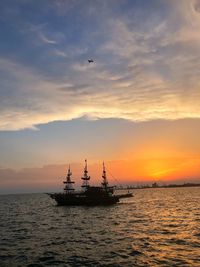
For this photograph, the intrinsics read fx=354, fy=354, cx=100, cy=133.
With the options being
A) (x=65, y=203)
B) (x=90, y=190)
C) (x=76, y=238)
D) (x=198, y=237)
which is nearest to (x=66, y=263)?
(x=76, y=238)

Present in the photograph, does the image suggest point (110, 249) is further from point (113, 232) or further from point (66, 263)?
point (113, 232)

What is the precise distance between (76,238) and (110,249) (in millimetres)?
9986

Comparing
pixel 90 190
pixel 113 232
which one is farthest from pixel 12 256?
pixel 90 190

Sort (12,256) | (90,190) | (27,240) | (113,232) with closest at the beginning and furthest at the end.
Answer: (12,256), (27,240), (113,232), (90,190)

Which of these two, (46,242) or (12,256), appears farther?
(46,242)

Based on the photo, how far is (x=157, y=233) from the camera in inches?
1758

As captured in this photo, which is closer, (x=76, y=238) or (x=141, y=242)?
(x=141, y=242)

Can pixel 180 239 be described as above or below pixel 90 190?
below

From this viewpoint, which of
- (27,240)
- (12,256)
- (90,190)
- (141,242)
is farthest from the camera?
(90,190)

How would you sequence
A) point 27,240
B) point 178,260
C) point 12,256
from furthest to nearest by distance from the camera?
point 27,240 < point 12,256 < point 178,260

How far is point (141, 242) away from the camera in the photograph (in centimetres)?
3791

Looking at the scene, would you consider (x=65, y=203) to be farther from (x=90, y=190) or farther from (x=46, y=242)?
(x=46, y=242)

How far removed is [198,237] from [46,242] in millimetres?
17209

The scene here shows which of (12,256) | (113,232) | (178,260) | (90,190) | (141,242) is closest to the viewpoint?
(178,260)
